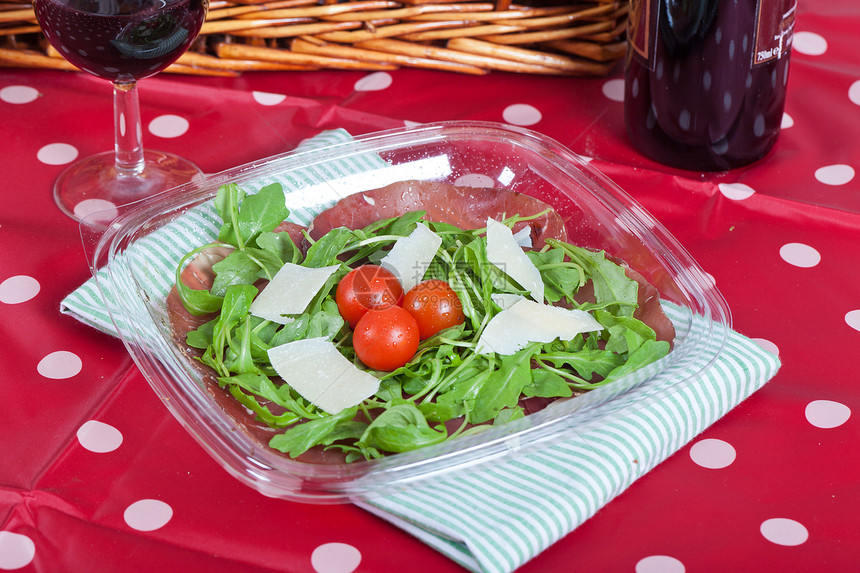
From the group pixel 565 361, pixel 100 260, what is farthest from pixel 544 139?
pixel 100 260

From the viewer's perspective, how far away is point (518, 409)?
24.5 inches

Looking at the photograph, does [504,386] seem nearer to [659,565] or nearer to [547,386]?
[547,386]

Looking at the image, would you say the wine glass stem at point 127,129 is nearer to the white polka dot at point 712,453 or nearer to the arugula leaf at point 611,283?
the arugula leaf at point 611,283

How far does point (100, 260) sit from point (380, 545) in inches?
12.2

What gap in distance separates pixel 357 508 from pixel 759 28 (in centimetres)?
55

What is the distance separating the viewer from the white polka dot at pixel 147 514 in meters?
0.61

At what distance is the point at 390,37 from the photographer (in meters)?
1.09

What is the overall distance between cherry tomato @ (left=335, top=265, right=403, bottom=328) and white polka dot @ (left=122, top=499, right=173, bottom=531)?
0.62ft

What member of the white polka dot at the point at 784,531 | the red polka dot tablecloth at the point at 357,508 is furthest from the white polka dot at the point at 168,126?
the white polka dot at the point at 784,531

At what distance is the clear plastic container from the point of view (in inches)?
22.5

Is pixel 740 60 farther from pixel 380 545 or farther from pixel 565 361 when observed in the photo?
pixel 380 545

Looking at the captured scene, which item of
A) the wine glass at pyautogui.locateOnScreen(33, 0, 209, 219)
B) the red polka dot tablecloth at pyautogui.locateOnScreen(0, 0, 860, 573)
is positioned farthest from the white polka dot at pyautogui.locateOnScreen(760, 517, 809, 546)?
the wine glass at pyautogui.locateOnScreen(33, 0, 209, 219)

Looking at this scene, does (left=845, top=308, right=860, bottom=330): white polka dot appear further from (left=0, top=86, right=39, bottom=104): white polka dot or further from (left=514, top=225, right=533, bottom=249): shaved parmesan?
(left=0, top=86, right=39, bottom=104): white polka dot

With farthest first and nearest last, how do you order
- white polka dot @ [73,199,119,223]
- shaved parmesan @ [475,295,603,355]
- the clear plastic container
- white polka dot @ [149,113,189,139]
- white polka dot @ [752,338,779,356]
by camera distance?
white polka dot @ [149,113,189,139] < white polka dot @ [73,199,119,223] < white polka dot @ [752,338,779,356] < shaved parmesan @ [475,295,603,355] < the clear plastic container
